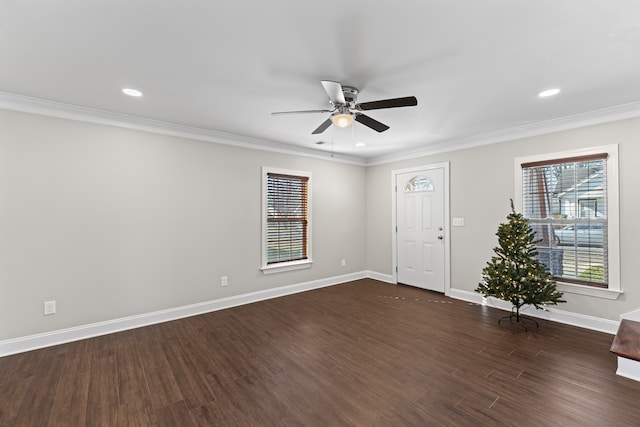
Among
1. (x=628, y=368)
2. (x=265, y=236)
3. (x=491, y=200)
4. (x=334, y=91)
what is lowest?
(x=628, y=368)

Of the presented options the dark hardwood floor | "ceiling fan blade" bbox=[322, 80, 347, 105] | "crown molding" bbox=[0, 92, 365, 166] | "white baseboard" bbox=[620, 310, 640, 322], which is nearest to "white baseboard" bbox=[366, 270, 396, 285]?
the dark hardwood floor

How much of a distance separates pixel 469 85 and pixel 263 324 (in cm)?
343

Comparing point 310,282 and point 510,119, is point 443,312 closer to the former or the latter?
point 310,282

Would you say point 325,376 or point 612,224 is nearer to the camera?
point 325,376

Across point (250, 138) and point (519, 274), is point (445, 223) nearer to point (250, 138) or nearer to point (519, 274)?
point (519, 274)

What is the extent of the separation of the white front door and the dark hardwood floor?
131 cm

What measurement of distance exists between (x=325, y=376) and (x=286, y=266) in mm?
2462

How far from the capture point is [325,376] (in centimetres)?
236

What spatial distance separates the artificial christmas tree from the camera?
10.5 feet

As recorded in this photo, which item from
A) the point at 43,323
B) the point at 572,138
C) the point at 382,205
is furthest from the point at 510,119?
the point at 43,323

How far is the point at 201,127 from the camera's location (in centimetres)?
377

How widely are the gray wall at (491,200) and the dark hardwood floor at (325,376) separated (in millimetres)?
761

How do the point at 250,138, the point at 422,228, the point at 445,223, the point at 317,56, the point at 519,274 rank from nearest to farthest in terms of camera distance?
the point at 317,56
the point at 519,274
the point at 250,138
the point at 445,223
the point at 422,228

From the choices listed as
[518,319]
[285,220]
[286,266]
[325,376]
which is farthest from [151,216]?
[518,319]
